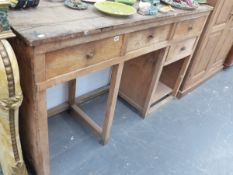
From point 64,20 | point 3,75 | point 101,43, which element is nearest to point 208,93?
point 101,43

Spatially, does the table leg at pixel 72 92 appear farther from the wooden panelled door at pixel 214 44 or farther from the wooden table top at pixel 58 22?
the wooden panelled door at pixel 214 44

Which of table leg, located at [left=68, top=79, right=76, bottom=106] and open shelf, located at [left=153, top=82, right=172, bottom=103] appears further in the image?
open shelf, located at [left=153, top=82, right=172, bottom=103]

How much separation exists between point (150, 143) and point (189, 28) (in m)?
0.80

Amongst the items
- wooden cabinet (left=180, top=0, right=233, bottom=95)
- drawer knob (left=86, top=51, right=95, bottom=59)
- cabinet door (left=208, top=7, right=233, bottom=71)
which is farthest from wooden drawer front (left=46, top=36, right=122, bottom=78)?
cabinet door (left=208, top=7, right=233, bottom=71)

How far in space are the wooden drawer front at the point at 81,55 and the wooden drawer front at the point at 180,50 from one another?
0.54 meters

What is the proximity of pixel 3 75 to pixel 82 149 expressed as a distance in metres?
0.86

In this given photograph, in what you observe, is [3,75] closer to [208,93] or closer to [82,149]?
[82,149]

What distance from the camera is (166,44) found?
137 cm

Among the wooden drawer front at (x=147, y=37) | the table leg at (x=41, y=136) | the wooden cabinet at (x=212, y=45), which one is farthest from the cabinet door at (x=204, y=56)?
the table leg at (x=41, y=136)

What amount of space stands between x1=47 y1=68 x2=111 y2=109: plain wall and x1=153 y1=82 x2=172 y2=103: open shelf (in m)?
0.44

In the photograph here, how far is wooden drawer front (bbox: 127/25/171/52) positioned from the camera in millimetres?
1126

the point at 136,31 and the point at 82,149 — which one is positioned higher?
A: the point at 136,31

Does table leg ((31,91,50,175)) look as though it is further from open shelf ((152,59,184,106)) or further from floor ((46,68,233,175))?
open shelf ((152,59,184,106))

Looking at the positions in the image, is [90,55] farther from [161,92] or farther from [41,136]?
[161,92]
